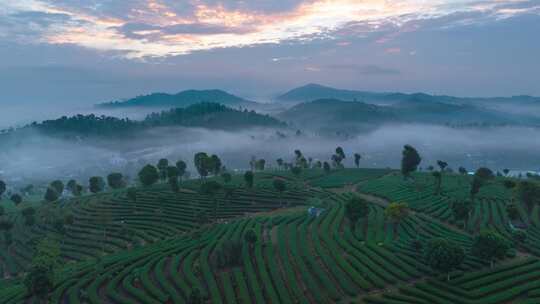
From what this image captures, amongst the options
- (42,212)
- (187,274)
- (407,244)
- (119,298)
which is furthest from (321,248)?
(42,212)

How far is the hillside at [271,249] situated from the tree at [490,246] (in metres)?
2.08

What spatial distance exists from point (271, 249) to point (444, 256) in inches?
886

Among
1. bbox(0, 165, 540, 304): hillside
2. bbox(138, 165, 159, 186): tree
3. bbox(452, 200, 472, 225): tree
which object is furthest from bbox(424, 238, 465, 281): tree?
bbox(138, 165, 159, 186): tree

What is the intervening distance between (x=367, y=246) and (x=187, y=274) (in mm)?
24811

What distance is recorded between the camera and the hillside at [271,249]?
42500 millimetres

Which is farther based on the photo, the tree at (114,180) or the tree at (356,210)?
the tree at (114,180)

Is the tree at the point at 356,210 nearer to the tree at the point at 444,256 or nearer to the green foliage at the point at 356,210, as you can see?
the green foliage at the point at 356,210

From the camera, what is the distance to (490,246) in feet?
147

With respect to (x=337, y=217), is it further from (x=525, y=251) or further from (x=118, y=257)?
(x=118, y=257)

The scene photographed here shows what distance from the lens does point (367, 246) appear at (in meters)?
52.9

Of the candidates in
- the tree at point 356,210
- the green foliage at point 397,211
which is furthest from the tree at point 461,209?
the tree at point 356,210

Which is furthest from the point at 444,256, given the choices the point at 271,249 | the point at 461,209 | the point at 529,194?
the point at 529,194

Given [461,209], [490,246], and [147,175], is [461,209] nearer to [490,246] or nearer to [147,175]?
[490,246]

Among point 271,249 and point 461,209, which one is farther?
point 461,209
